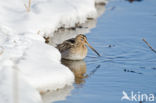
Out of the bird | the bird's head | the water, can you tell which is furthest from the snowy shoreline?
the bird's head

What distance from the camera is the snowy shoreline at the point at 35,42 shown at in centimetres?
648

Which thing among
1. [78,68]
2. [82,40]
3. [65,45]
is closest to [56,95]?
[78,68]

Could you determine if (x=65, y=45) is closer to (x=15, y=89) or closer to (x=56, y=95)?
(x=56, y=95)

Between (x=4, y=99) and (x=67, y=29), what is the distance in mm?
5407

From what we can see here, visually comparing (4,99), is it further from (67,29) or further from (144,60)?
(67,29)

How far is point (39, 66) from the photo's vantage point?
273 inches

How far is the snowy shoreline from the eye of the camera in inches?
255

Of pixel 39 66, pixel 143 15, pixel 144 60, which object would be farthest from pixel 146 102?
pixel 143 15

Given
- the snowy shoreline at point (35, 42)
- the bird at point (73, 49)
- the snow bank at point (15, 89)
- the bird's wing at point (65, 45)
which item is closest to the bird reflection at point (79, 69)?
the bird at point (73, 49)

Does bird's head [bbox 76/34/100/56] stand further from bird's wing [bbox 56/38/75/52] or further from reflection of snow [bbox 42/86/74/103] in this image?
reflection of snow [bbox 42/86/74/103]

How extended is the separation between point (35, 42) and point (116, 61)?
1.67 m

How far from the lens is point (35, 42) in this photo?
8.21m

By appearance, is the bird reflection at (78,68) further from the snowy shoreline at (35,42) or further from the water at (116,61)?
the snowy shoreline at (35,42)

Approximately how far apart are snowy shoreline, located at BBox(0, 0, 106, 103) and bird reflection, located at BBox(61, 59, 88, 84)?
17.9 inches
